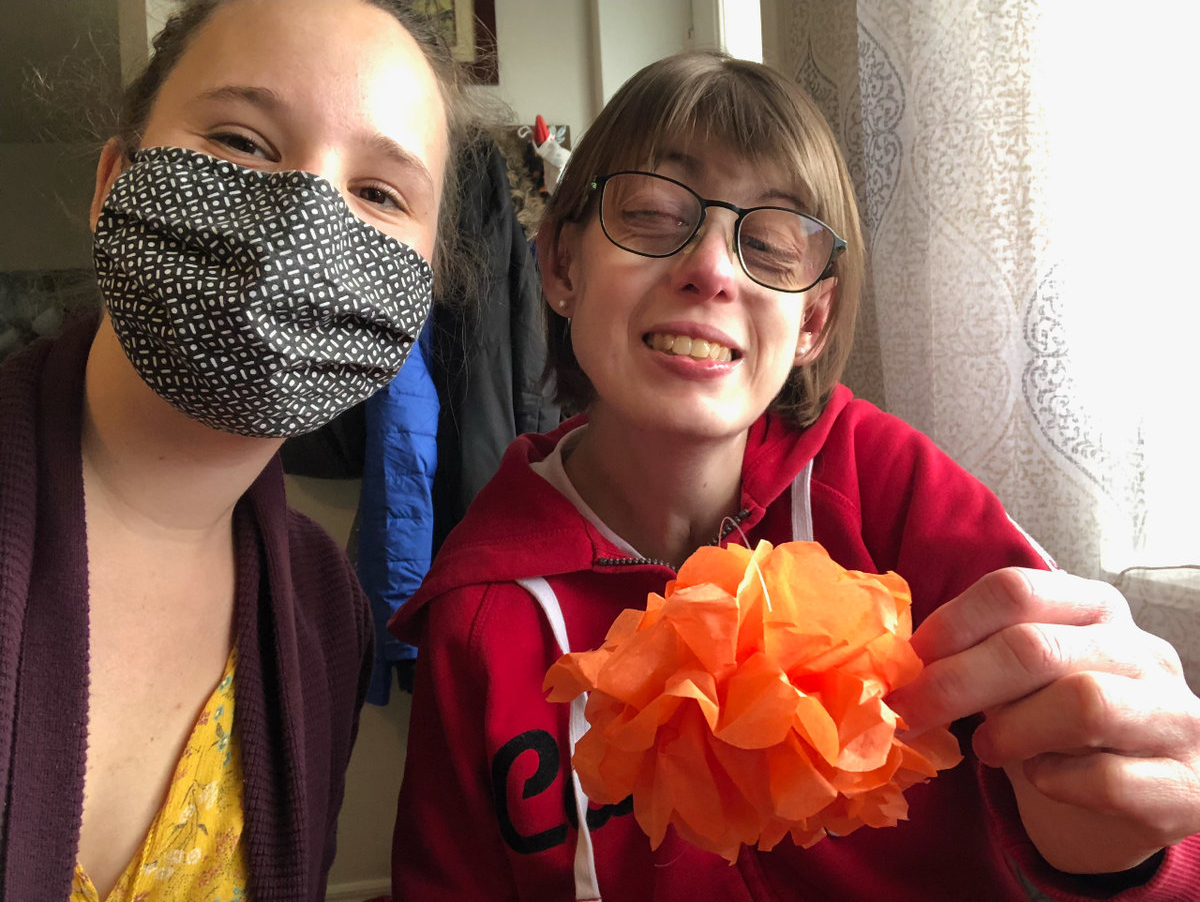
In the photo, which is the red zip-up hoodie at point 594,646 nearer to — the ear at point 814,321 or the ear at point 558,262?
the ear at point 814,321

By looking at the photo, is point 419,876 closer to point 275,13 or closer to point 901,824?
point 901,824

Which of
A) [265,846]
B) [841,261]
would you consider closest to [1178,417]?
[841,261]

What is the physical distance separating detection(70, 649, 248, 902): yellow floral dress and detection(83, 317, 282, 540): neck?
8.4 inches

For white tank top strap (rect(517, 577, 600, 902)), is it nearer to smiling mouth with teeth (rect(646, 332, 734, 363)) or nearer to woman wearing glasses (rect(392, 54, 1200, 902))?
woman wearing glasses (rect(392, 54, 1200, 902))

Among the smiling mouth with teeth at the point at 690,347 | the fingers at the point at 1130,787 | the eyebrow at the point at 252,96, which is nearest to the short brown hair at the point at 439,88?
the eyebrow at the point at 252,96

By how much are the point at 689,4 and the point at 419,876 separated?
2.60 meters

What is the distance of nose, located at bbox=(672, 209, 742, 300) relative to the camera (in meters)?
0.81

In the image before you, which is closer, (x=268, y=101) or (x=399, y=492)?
(x=268, y=101)

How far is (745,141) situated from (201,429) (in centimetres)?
68

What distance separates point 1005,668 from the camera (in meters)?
0.53

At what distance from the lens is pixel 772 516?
3.13ft

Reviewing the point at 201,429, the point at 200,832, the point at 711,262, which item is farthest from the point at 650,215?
the point at 200,832

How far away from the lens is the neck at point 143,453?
81 cm

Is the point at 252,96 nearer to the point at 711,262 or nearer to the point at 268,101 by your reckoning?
the point at 268,101
